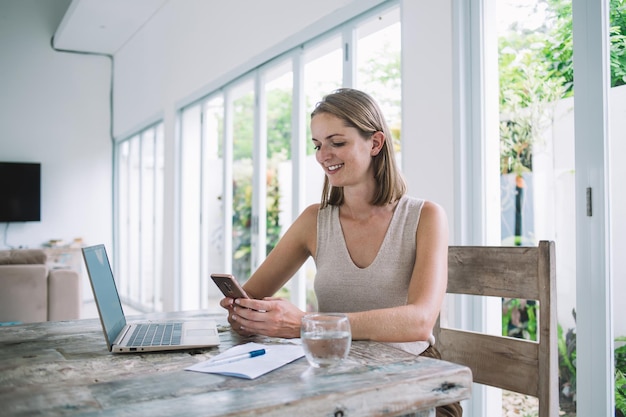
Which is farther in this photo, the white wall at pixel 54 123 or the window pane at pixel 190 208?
the white wall at pixel 54 123

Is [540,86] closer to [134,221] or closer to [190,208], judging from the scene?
[190,208]

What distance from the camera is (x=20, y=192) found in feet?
24.1

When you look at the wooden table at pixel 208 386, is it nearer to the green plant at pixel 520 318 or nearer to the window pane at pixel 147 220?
the green plant at pixel 520 318

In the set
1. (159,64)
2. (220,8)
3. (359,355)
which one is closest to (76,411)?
(359,355)

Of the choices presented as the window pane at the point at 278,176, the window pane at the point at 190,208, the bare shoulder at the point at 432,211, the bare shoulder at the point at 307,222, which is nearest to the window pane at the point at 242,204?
the window pane at the point at 278,176

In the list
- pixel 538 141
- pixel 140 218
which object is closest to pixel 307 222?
pixel 538 141

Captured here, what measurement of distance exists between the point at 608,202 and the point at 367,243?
79cm

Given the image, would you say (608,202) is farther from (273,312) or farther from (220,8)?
(220,8)

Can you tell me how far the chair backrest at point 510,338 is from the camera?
3.77 ft

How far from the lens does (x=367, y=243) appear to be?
1.52 m

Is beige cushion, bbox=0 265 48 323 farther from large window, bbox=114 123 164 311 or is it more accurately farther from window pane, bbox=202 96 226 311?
large window, bbox=114 123 164 311

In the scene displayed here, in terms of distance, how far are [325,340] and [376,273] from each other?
528 millimetres

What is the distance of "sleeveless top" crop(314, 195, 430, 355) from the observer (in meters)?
1.44

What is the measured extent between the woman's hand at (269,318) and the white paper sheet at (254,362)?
83mm
